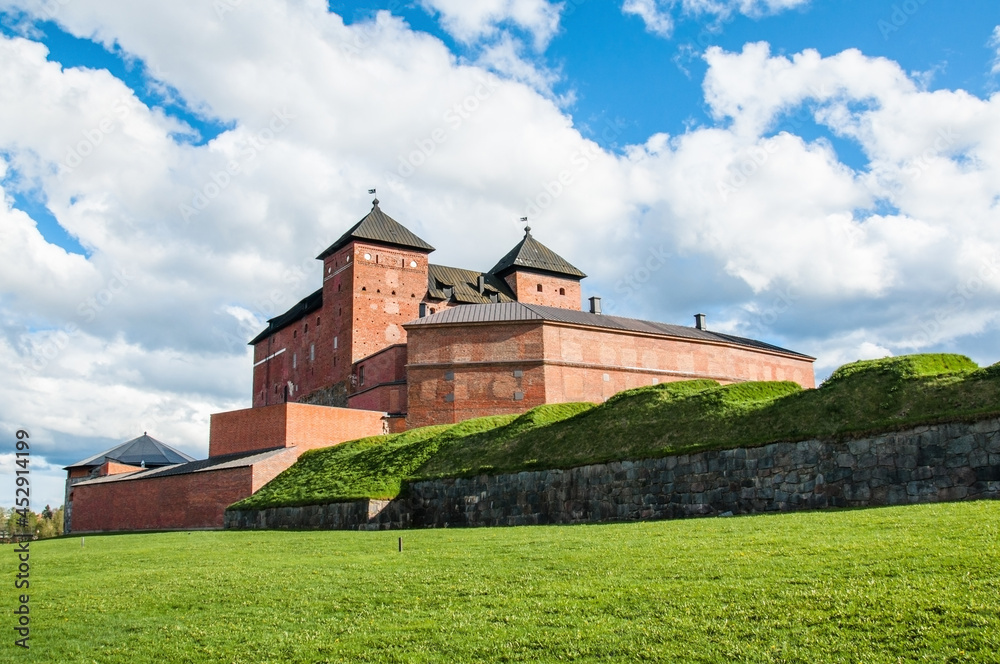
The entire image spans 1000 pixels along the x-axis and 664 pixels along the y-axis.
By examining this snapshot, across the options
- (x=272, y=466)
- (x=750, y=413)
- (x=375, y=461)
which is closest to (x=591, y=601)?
(x=750, y=413)

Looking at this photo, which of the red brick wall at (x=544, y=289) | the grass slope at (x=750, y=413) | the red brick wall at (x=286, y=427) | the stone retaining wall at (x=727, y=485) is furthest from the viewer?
the red brick wall at (x=544, y=289)

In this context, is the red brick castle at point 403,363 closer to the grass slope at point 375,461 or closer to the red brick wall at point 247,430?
the red brick wall at point 247,430

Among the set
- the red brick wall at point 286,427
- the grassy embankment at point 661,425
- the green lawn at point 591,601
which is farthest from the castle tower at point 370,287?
the green lawn at point 591,601

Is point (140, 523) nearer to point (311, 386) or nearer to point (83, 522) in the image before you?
point (83, 522)

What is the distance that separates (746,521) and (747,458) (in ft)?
11.7

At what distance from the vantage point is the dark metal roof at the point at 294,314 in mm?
55094

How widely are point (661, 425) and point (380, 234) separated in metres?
34.1

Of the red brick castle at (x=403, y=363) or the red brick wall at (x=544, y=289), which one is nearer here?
the red brick castle at (x=403, y=363)

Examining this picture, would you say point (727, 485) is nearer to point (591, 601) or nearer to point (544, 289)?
point (591, 601)

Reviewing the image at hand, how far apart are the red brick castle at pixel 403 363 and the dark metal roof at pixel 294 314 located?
20 centimetres

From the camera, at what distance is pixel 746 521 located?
533 inches

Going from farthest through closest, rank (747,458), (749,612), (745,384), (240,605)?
(745,384)
(747,458)
(240,605)
(749,612)

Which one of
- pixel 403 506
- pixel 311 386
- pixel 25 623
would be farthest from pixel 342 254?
pixel 25 623

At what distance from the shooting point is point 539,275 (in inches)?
2258
